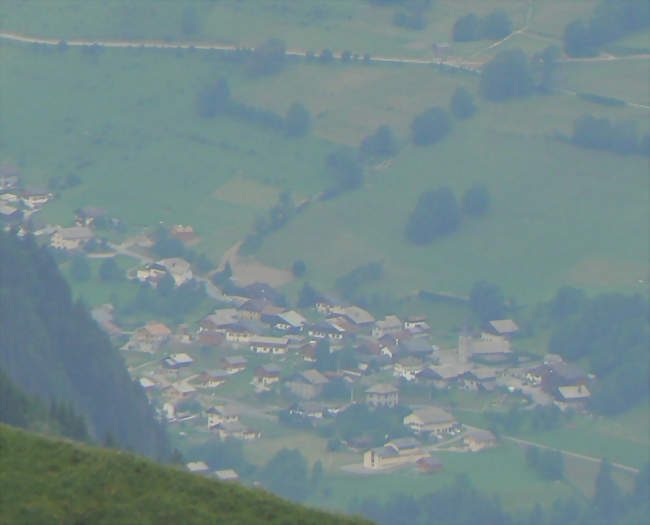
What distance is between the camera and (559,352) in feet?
106

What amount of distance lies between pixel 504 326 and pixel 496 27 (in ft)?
79.5

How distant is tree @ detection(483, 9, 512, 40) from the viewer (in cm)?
5457

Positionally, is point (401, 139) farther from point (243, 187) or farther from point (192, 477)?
point (192, 477)

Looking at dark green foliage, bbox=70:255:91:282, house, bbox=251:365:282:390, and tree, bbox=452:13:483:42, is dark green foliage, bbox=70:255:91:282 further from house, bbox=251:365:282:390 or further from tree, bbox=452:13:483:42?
tree, bbox=452:13:483:42

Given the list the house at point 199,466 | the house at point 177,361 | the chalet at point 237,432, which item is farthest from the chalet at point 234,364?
the house at point 199,466

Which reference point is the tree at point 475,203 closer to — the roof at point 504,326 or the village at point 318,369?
the village at point 318,369

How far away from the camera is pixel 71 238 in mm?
37281

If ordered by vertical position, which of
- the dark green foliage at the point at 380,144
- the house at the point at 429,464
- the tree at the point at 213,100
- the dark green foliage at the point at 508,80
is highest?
the dark green foliage at the point at 508,80

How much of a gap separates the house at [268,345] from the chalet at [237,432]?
499 cm

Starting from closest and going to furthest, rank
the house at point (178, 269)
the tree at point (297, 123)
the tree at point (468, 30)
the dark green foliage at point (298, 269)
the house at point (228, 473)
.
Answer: the house at point (228, 473) → the house at point (178, 269) → the dark green foliage at point (298, 269) → the tree at point (297, 123) → the tree at point (468, 30)

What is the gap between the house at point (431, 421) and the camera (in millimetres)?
26406

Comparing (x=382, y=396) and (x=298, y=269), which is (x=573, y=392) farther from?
(x=298, y=269)

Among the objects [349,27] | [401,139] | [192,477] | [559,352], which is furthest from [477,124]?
[192,477]

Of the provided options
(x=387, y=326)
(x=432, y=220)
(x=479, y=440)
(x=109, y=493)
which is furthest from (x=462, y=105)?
(x=109, y=493)
